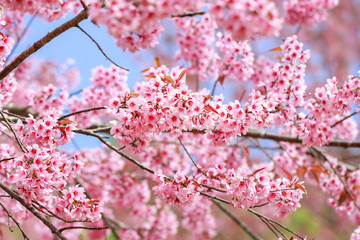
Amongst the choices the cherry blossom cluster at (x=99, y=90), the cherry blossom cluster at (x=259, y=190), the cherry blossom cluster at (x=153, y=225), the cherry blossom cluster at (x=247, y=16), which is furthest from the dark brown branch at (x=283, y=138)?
the cherry blossom cluster at (x=153, y=225)

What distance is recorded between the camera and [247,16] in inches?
70.1

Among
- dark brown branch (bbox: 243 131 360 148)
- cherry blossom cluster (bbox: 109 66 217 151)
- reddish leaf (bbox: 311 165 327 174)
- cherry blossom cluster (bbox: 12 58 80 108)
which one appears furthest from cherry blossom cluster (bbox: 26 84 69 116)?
reddish leaf (bbox: 311 165 327 174)

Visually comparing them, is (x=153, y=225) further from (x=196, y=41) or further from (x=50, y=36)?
A: (x=50, y=36)

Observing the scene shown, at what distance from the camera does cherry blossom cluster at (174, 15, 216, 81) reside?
457 centimetres

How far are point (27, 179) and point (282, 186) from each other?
1.83 meters

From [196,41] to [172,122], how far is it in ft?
7.76

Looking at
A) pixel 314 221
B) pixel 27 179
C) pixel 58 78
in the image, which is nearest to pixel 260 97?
pixel 27 179

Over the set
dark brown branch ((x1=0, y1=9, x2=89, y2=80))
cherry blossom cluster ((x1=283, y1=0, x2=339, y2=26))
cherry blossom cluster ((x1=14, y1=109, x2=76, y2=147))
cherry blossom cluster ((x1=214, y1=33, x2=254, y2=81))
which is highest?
cherry blossom cluster ((x1=283, y1=0, x2=339, y2=26))

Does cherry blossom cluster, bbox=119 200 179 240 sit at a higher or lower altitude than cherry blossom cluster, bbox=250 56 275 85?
lower

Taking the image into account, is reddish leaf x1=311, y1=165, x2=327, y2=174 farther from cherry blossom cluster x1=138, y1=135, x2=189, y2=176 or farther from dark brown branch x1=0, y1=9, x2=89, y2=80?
dark brown branch x1=0, y1=9, x2=89, y2=80

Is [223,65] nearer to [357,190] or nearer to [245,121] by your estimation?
[245,121]

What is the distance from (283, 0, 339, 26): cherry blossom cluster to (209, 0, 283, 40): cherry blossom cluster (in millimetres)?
3535

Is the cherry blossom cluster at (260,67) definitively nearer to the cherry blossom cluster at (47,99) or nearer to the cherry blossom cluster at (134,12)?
the cherry blossom cluster at (47,99)

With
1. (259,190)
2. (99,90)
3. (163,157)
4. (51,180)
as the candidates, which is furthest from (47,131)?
(163,157)
